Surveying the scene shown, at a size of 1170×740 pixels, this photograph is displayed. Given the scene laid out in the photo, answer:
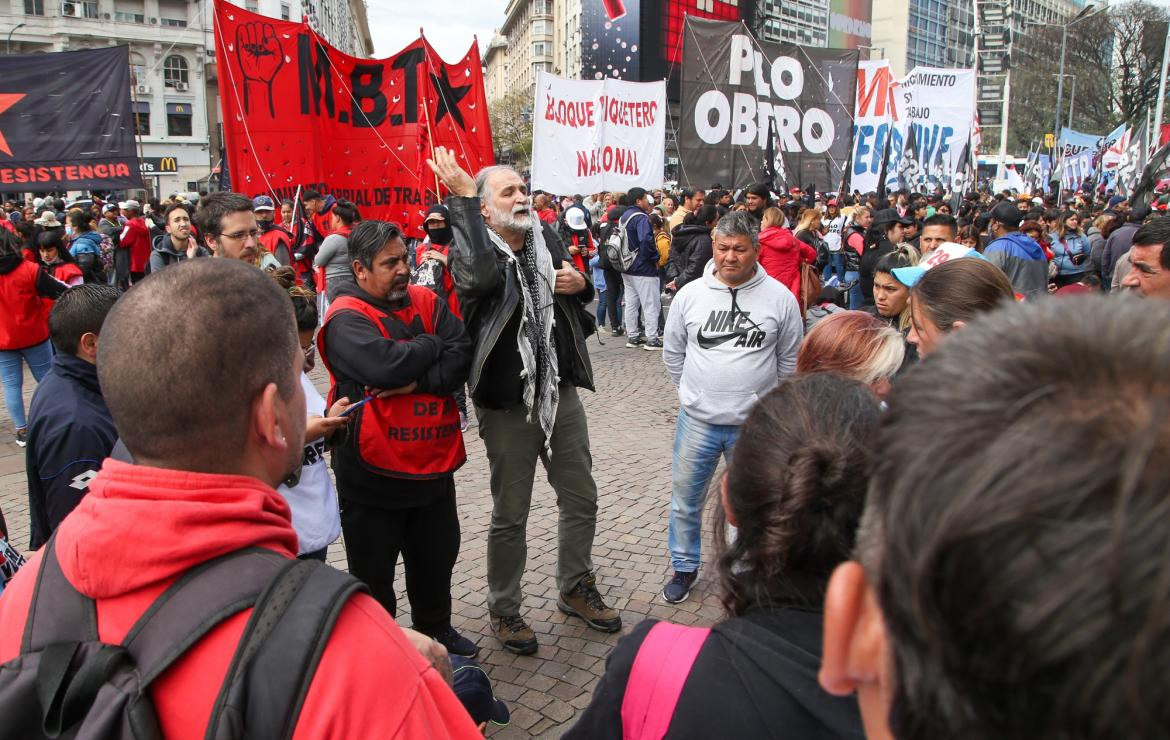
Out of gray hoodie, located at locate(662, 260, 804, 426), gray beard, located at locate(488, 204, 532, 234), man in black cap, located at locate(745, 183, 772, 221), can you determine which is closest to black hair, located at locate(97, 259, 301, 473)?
gray beard, located at locate(488, 204, 532, 234)

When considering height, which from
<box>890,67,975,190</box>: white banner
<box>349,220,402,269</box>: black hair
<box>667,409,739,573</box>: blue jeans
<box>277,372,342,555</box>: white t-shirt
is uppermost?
<box>890,67,975,190</box>: white banner

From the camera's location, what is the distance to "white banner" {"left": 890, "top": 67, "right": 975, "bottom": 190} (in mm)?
12922

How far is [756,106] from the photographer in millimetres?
9516

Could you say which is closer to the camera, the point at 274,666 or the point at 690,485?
the point at 274,666

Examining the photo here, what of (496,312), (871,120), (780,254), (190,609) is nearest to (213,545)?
(190,609)

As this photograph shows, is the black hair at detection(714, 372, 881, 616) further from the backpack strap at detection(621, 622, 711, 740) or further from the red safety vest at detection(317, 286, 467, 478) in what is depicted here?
the red safety vest at detection(317, 286, 467, 478)

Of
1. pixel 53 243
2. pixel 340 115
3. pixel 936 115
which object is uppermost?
pixel 936 115

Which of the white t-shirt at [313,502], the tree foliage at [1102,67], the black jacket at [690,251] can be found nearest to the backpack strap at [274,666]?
the white t-shirt at [313,502]

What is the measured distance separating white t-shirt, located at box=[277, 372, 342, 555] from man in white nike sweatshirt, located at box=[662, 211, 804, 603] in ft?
6.06

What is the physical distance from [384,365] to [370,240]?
552mm

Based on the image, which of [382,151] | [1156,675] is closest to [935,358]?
[1156,675]

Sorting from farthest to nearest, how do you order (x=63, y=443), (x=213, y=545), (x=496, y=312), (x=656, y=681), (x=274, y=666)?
1. (x=496, y=312)
2. (x=63, y=443)
3. (x=656, y=681)
4. (x=213, y=545)
5. (x=274, y=666)

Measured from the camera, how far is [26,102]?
274 inches

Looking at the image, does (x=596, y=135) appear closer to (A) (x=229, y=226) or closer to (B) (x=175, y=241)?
(B) (x=175, y=241)
